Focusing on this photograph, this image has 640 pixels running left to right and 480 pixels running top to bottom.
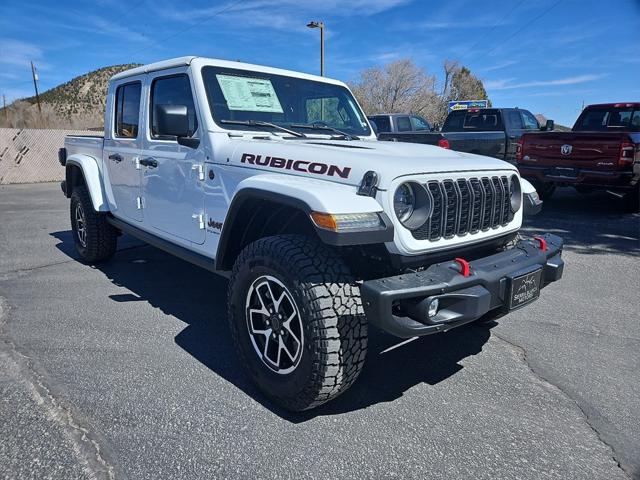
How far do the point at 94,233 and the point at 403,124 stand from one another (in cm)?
1139

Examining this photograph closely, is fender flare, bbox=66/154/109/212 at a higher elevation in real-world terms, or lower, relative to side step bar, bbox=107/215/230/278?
higher

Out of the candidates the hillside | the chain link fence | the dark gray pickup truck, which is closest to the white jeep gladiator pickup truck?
the dark gray pickup truck

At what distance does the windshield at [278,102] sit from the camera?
3.45m

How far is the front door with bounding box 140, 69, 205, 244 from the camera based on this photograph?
3.45m

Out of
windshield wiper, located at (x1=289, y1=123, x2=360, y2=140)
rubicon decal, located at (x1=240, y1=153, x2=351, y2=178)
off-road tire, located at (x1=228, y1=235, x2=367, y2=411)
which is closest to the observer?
off-road tire, located at (x1=228, y1=235, x2=367, y2=411)

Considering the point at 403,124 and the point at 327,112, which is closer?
the point at 327,112

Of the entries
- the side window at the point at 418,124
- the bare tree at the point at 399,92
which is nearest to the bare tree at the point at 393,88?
the bare tree at the point at 399,92

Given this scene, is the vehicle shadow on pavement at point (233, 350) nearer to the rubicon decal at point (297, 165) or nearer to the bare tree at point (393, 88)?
the rubicon decal at point (297, 165)

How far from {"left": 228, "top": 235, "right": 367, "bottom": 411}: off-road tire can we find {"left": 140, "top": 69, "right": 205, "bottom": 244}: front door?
1.06 m

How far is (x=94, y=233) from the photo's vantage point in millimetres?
5238

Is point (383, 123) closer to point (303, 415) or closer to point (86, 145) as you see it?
point (86, 145)

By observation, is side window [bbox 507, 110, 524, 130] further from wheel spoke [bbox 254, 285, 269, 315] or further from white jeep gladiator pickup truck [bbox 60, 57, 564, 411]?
wheel spoke [bbox 254, 285, 269, 315]

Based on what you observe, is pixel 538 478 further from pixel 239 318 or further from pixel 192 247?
pixel 192 247

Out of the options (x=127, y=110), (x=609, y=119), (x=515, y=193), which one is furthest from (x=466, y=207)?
(x=609, y=119)
